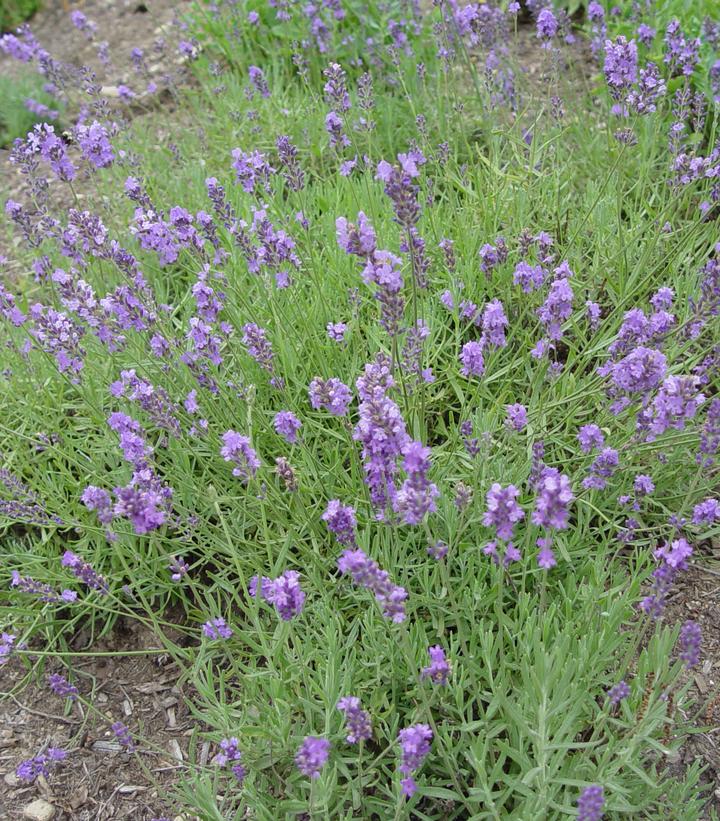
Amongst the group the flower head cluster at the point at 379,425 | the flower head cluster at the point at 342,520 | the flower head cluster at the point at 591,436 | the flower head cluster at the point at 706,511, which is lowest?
the flower head cluster at the point at 706,511

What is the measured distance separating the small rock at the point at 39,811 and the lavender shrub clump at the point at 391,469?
0.32 ft

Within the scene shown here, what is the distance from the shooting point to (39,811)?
2.49 meters

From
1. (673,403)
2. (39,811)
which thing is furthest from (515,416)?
(39,811)

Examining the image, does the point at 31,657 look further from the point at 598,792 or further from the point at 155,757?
the point at 598,792

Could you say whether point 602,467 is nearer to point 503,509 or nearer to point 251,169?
point 503,509

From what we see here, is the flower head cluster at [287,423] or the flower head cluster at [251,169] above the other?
the flower head cluster at [251,169]

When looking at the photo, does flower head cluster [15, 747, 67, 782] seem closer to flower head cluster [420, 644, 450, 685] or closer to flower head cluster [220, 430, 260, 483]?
flower head cluster [220, 430, 260, 483]

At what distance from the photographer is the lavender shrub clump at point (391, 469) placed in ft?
6.59

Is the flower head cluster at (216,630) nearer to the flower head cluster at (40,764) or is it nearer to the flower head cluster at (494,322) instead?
the flower head cluster at (40,764)

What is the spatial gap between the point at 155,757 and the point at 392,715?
2.72 ft

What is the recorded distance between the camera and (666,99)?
4195mm

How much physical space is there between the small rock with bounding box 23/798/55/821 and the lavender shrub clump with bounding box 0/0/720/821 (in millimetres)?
99

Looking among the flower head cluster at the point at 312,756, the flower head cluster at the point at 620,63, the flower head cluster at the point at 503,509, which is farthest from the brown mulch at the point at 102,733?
the flower head cluster at the point at 620,63

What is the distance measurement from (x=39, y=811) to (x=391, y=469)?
Answer: 1.59 m
